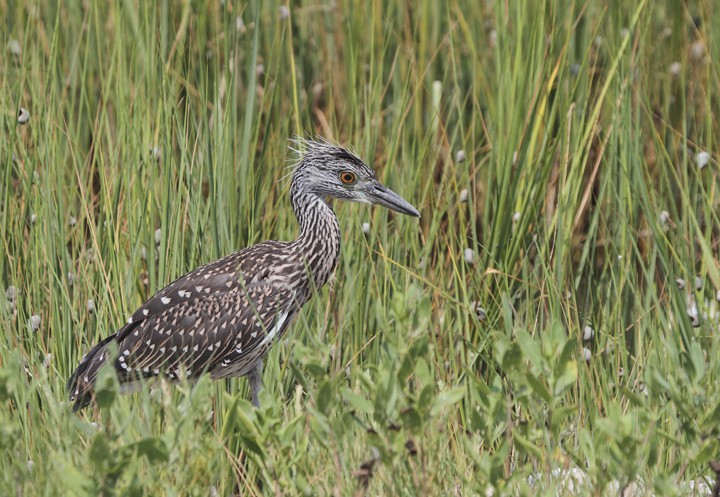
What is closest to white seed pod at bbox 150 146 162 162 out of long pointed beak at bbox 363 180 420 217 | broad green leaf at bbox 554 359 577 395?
long pointed beak at bbox 363 180 420 217

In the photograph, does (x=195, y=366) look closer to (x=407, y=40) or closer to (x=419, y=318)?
(x=419, y=318)

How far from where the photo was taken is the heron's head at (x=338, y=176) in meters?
3.79

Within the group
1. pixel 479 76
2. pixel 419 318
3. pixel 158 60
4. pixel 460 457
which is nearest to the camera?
pixel 419 318

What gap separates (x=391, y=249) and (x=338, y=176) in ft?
1.80

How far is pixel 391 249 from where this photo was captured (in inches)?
163

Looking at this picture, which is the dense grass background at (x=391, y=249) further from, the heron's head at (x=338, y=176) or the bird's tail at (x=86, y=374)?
the heron's head at (x=338, y=176)

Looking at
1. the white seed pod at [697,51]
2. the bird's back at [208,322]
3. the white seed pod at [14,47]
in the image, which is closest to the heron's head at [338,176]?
the bird's back at [208,322]

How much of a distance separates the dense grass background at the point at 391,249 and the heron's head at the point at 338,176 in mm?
236

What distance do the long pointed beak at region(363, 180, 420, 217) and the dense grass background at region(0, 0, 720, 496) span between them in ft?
0.76

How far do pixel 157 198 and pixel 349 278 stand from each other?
107 centimetres

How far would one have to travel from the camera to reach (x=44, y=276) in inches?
150

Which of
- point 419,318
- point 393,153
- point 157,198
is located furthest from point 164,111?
point 419,318

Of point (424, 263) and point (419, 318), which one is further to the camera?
point (424, 263)

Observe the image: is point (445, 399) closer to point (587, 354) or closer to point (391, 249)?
point (587, 354)
